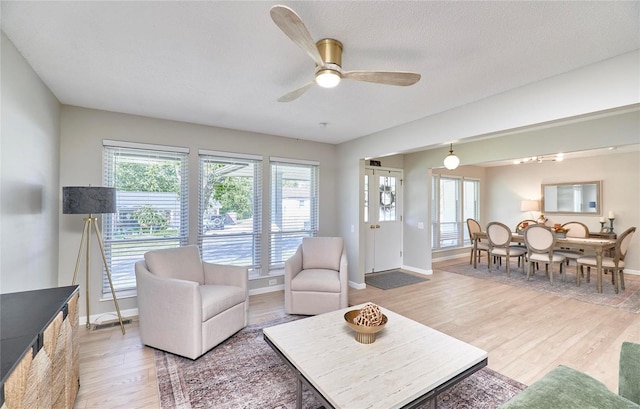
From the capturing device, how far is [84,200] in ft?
8.47

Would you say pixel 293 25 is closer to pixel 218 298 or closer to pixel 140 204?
pixel 218 298

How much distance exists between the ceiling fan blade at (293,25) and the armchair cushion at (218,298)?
2.28 metres

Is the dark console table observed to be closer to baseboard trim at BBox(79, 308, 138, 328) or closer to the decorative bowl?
baseboard trim at BBox(79, 308, 138, 328)

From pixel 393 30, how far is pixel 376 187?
3860 millimetres

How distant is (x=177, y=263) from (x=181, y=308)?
761 mm

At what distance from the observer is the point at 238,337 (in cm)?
286

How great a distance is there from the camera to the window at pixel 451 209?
6.50 meters

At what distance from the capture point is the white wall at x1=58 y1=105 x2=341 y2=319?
3092mm

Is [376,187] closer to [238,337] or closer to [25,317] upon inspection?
[238,337]

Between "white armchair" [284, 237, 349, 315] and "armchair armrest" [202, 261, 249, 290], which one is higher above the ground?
"armchair armrest" [202, 261, 249, 290]

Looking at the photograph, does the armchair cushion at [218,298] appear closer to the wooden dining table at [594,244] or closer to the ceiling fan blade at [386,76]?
the ceiling fan blade at [386,76]

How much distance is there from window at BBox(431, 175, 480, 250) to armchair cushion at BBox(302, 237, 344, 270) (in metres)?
3.56

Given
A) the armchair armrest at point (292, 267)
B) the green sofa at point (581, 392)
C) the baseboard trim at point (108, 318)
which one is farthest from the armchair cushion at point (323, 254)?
the green sofa at point (581, 392)

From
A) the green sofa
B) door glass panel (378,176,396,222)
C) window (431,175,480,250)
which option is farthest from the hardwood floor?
window (431,175,480,250)
